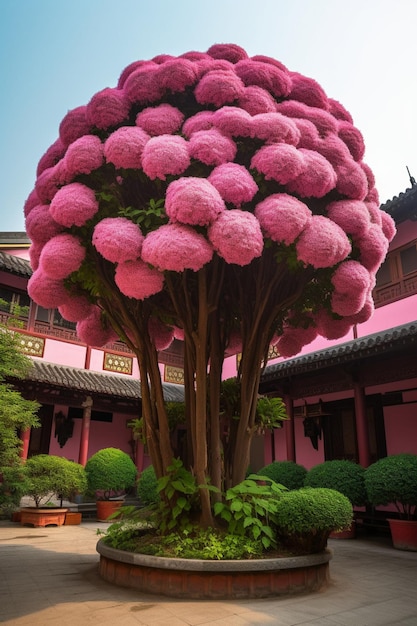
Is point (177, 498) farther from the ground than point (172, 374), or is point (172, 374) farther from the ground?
point (172, 374)

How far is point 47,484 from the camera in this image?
10227 mm

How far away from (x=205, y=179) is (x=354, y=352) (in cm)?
614

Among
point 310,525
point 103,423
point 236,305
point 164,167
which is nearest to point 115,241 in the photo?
point 164,167

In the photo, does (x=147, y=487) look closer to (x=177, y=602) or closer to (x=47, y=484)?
(x=47, y=484)

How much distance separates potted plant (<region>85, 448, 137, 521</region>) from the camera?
1156cm

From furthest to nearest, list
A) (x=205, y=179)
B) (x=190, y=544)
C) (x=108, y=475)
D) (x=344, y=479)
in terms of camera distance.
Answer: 1. (x=108, y=475)
2. (x=344, y=479)
3. (x=190, y=544)
4. (x=205, y=179)

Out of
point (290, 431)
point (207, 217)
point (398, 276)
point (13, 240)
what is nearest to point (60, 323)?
point (13, 240)

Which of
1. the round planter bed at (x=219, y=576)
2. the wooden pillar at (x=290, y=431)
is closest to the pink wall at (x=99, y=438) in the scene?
the wooden pillar at (x=290, y=431)

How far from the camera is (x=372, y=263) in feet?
18.3

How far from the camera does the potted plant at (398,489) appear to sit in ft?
25.4

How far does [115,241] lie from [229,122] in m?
1.72

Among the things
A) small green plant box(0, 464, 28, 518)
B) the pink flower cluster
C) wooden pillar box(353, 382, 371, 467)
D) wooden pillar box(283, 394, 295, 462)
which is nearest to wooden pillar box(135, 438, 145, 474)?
wooden pillar box(283, 394, 295, 462)

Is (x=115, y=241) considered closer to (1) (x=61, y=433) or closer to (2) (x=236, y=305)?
(2) (x=236, y=305)

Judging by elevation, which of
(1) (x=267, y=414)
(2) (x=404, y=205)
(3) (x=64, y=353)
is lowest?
(1) (x=267, y=414)
